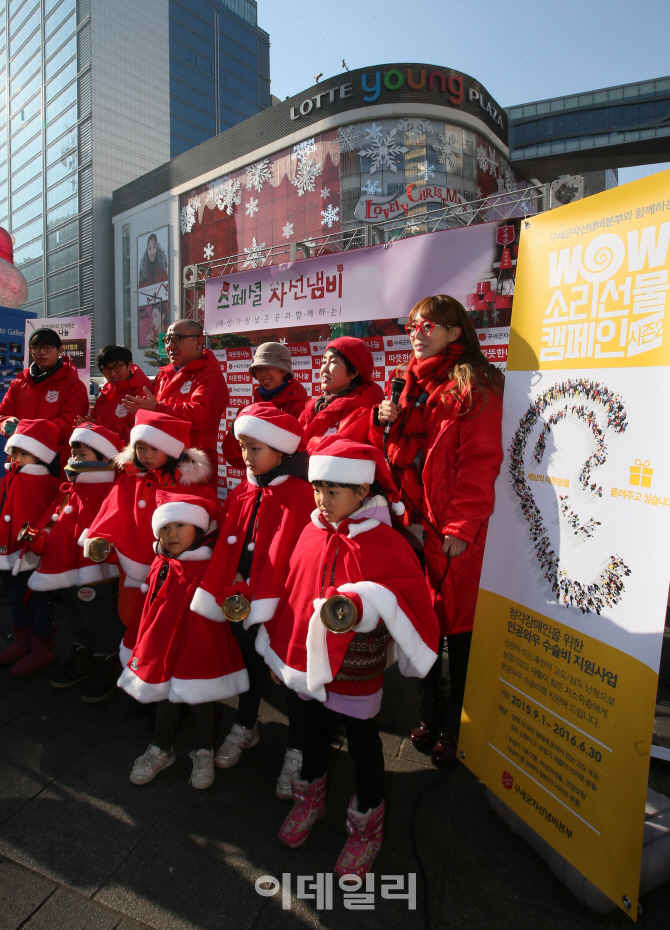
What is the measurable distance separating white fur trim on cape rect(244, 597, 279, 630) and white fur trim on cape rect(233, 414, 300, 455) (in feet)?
2.11

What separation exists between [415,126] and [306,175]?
196 inches

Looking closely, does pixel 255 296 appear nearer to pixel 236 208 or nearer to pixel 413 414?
pixel 413 414

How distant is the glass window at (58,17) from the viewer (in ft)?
135

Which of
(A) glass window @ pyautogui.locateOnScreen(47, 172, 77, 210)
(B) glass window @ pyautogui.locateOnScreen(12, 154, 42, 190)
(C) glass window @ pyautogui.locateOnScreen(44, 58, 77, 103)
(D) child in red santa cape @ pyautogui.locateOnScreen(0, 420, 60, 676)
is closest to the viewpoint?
(D) child in red santa cape @ pyautogui.locateOnScreen(0, 420, 60, 676)

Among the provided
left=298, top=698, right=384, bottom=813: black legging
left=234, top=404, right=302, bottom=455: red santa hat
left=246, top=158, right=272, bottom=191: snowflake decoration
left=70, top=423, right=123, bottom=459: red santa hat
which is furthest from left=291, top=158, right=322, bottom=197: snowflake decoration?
left=298, top=698, right=384, bottom=813: black legging

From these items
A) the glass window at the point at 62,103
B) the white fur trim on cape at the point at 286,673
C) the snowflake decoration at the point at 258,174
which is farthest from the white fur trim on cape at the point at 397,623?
the glass window at the point at 62,103

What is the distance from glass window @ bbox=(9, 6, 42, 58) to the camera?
44.4m

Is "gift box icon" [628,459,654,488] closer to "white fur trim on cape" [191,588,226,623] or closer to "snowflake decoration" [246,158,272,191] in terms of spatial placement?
"white fur trim on cape" [191,588,226,623]

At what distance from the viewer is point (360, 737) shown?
69.8 inches

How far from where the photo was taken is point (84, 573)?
8.92 ft

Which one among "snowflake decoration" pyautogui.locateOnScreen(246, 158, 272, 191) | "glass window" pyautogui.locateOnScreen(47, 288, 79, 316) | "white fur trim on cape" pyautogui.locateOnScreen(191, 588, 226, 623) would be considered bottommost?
"white fur trim on cape" pyautogui.locateOnScreen(191, 588, 226, 623)

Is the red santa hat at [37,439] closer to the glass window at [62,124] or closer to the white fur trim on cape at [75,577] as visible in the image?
the white fur trim on cape at [75,577]

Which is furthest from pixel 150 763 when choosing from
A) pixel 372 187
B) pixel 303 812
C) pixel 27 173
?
pixel 27 173

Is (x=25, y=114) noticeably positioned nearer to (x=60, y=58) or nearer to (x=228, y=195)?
(x=60, y=58)
